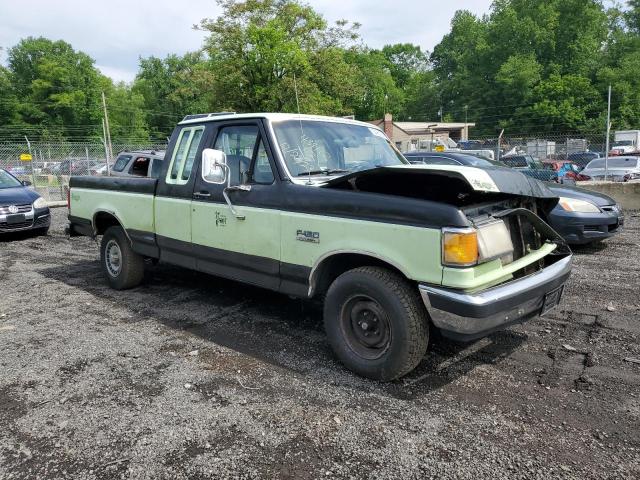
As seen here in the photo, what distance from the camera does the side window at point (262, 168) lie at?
13.8 feet

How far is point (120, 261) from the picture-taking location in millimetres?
6113

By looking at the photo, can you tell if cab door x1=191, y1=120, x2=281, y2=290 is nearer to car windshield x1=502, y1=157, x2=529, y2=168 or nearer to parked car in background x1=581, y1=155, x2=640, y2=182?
car windshield x1=502, y1=157, x2=529, y2=168

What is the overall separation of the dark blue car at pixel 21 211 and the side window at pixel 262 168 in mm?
7971

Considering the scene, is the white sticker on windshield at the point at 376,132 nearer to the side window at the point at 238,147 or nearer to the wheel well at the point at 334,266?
the side window at the point at 238,147

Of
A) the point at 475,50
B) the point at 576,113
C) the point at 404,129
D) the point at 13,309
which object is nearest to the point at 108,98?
the point at 404,129

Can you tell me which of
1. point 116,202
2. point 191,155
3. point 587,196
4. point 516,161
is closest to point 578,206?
point 587,196

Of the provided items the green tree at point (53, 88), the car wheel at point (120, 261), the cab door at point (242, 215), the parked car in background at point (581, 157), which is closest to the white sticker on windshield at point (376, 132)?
the cab door at point (242, 215)

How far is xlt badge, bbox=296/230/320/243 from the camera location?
12.4 feet

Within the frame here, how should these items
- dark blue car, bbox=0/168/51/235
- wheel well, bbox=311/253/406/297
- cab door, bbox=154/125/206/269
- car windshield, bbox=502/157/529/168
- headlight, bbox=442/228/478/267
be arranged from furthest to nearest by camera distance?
car windshield, bbox=502/157/529/168
dark blue car, bbox=0/168/51/235
cab door, bbox=154/125/206/269
wheel well, bbox=311/253/406/297
headlight, bbox=442/228/478/267

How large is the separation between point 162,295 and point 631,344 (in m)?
4.86

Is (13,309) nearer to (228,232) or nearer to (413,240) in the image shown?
(228,232)

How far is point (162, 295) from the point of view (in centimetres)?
597

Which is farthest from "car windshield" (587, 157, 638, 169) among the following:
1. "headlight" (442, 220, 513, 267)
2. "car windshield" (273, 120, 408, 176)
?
"headlight" (442, 220, 513, 267)

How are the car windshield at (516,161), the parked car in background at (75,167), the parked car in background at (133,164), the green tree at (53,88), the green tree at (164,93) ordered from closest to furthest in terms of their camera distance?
1. the parked car in background at (133,164)
2. the car windshield at (516,161)
3. the parked car in background at (75,167)
4. the green tree at (53,88)
5. the green tree at (164,93)
